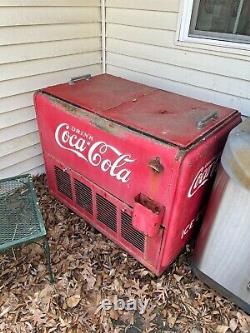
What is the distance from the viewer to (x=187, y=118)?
64.6 inches

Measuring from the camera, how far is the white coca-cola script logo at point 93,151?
1637mm

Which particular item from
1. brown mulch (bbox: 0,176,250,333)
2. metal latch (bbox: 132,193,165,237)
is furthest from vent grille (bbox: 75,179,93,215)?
metal latch (bbox: 132,193,165,237)

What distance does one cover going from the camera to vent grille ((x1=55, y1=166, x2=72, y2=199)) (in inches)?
86.2

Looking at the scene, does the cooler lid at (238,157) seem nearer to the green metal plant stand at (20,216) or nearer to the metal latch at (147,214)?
the metal latch at (147,214)

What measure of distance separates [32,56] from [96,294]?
188 cm

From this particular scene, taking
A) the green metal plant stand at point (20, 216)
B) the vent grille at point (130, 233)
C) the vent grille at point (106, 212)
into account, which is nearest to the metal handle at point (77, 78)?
the green metal plant stand at point (20, 216)

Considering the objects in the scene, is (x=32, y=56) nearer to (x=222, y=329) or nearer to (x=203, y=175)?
(x=203, y=175)

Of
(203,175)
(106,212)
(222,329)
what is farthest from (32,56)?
(222,329)

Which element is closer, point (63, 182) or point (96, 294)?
point (96, 294)

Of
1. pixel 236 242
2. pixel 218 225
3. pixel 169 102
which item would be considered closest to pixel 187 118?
pixel 169 102

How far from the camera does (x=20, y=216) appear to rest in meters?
1.98

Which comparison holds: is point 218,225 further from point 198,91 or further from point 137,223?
point 198,91

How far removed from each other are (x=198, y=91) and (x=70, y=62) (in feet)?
3.89

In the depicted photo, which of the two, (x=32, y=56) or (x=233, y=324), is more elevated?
(x=32, y=56)
